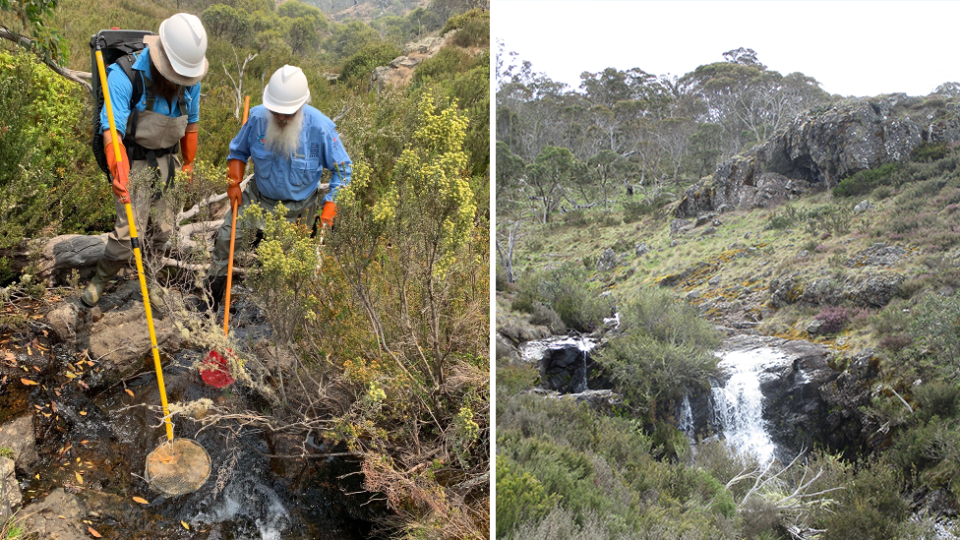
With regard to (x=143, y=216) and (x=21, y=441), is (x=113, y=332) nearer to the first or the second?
(x=143, y=216)

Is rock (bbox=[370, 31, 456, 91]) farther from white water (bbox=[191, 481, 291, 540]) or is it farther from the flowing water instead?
white water (bbox=[191, 481, 291, 540])

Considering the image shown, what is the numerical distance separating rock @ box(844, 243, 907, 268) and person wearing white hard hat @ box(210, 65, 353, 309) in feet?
9.96

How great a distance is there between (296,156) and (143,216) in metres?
1.00

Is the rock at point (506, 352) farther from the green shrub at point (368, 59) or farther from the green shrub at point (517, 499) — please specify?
the green shrub at point (368, 59)

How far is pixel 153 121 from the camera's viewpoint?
366 centimetres

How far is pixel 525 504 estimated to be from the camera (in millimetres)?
3449

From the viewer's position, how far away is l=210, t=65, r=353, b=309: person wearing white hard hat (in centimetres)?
355

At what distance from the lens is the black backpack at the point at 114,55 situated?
3432mm

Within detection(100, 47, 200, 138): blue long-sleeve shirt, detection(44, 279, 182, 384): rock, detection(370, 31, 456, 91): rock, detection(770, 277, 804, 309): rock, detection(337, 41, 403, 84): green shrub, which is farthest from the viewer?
detection(337, 41, 403, 84): green shrub

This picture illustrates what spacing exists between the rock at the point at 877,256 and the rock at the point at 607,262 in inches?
54.0

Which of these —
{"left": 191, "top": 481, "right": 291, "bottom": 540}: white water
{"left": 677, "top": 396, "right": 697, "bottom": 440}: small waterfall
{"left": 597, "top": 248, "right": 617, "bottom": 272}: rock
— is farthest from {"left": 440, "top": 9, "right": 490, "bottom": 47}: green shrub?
{"left": 191, "top": 481, "right": 291, "bottom": 540}: white water

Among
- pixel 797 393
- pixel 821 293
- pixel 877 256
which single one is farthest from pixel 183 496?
pixel 877 256

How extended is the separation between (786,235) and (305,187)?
3.04 metres

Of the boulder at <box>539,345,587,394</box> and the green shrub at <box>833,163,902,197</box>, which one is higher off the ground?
the green shrub at <box>833,163,902,197</box>
